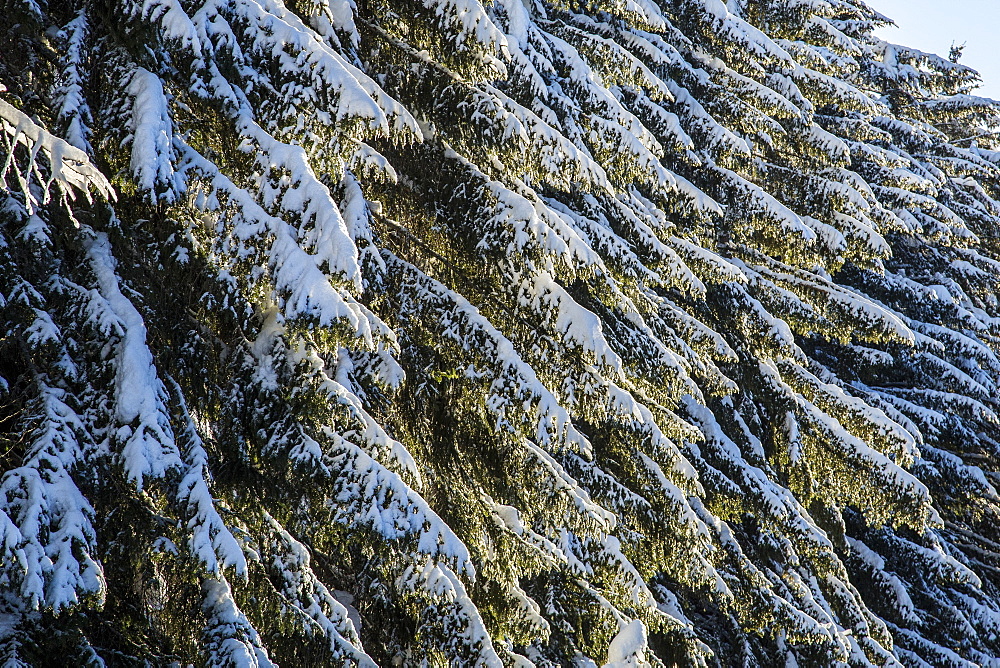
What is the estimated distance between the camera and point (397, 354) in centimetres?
428

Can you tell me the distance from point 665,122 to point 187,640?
22.3 ft

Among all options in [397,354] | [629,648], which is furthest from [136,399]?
[629,648]

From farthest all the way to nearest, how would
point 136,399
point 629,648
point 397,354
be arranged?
point 629,648 < point 397,354 < point 136,399

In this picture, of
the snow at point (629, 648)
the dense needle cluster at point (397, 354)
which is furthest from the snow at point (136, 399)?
the snow at point (629, 648)

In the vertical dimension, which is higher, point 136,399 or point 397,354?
point 397,354

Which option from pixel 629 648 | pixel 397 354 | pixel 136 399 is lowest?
pixel 629 648

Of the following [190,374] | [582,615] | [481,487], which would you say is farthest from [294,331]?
[582,615]

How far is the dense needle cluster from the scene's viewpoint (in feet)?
12.0

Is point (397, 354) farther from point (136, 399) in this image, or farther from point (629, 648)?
point (629, 648)

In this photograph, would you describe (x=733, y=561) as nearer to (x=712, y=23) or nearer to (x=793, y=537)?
(x=793, y=537)

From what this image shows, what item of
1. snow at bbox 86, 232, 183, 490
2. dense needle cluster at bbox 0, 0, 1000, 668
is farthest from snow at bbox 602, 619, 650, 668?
snow at bbox 86, 232, 183, 490

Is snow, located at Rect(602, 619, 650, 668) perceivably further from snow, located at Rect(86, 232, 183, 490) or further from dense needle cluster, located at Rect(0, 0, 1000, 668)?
snow, located at Rect(86, 232, 183, 490)

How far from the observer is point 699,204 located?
25.6ft

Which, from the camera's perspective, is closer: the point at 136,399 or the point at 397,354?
the point at 136,399
